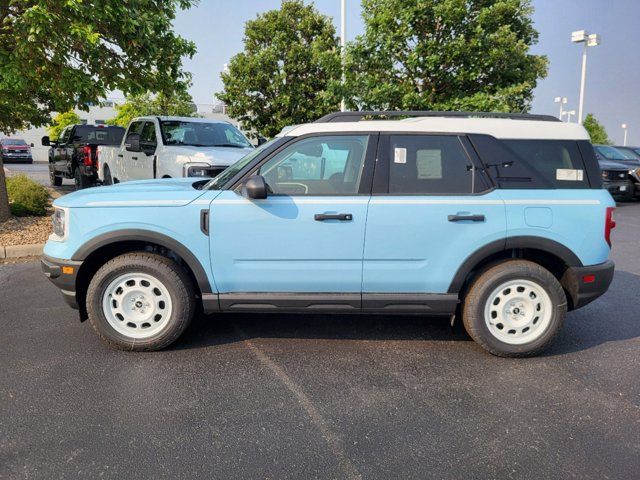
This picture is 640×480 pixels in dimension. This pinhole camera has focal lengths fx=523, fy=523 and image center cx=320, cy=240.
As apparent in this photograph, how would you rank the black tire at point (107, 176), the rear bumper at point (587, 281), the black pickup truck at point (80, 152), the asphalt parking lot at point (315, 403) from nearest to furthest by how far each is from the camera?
the asphalt parking lot at point (315, 403)
the rear bumper at point (587, 281)
the black tire at point (107, 176)
the black pickup truck at point (80, 152)

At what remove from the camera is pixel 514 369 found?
4.01 meters

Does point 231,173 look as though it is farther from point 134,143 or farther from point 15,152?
point 15,152

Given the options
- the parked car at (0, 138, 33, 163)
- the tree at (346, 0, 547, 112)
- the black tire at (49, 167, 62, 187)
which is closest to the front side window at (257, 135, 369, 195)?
the tree at (346, 0, 547, 112)

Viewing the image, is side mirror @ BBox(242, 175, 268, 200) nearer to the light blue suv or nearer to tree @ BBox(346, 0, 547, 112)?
the light blue suv

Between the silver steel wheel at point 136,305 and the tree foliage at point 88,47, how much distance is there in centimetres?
369

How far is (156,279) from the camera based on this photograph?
412cm

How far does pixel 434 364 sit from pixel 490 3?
30.7 feet

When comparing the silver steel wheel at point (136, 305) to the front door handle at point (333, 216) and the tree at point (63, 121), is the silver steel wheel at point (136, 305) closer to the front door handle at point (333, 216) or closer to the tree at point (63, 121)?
the front door handle at point (333, 216)

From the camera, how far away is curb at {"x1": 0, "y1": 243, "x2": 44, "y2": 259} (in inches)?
294

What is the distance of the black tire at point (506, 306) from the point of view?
13.4 feet

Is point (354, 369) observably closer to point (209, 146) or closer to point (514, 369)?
point (514, 369)

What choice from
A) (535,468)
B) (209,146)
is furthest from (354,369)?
(209,146)

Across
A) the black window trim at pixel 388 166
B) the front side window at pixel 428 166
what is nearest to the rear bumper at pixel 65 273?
the black window trim at pixel 388 166

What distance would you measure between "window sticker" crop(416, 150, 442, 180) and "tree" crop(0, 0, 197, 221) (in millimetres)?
4497
